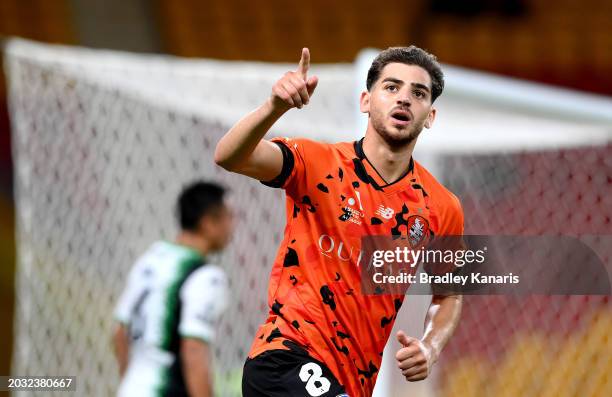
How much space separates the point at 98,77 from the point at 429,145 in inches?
79.7

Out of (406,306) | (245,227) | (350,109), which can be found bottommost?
(406,306)

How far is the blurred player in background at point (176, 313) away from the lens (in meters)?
4.26

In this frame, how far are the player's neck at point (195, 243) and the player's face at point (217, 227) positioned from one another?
2 centimetres

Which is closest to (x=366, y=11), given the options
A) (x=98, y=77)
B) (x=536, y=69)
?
(x=536, y=69)

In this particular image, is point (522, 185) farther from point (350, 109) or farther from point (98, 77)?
point (98, 77)

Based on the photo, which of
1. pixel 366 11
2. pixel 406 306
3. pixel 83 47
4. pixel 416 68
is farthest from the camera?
pixel 366 11

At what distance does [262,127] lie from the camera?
2.65 metres

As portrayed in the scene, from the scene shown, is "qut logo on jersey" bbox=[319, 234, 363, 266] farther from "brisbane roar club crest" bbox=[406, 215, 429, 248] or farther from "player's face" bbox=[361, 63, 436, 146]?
"player's face" bbox=[361, 63, 436, 146]

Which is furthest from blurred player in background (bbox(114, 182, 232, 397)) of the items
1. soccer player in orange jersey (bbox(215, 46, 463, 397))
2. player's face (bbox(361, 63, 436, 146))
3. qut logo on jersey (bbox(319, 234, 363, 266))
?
player's face (bbox(361, 63, 436, 146))

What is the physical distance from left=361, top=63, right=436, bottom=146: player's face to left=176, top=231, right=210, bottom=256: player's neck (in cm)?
166

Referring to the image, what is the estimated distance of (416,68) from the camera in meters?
3.02

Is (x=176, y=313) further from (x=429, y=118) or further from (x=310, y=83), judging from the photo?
(x=310, y=83)

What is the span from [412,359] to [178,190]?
3816mm

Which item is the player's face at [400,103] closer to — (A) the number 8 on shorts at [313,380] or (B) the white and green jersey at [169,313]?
(A) the number 8 on shorts at [313,380]
